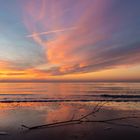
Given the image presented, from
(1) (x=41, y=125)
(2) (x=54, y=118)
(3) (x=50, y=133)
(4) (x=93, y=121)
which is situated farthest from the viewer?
(2) (x=54, y=118)

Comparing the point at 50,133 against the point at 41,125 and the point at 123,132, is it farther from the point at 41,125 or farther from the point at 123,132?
the point at 123,132

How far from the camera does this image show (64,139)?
9.75 m

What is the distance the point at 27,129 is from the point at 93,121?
4.29m

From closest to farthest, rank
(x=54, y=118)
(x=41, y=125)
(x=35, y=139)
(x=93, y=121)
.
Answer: (x=35, y=139) → (x=41, y=125) → (x=93, y=121) → (x=54, y=118)

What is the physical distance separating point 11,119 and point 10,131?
3293mm

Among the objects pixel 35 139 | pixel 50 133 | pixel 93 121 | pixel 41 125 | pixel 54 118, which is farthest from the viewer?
pixel 54 118

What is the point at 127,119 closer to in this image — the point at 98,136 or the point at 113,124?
the point at 113,124

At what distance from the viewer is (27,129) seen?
1142 cm

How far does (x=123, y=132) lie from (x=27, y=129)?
485cm

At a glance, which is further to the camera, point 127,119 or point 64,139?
point 127,119

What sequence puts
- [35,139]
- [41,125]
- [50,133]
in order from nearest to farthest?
[35,139] → [50,133] → [41,125]

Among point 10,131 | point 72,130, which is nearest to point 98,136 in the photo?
point 72,130

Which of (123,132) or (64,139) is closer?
(64,139)

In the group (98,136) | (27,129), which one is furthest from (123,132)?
(27,129)
